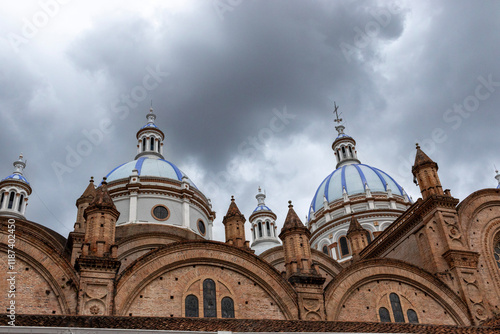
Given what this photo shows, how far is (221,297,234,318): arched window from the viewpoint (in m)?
25.0

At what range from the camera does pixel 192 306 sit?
24.8 metres

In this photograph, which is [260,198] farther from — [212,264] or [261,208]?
[212,264]

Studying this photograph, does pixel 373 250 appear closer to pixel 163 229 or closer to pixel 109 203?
pixel 163 229

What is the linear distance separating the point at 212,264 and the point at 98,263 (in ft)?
19.5

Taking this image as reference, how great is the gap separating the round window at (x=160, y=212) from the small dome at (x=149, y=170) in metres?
3.39

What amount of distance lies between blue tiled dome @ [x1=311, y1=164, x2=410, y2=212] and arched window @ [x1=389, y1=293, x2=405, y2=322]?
1177 inches

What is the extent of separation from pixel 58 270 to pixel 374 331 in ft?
49.0

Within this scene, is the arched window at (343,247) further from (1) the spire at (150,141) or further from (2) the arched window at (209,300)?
(2) the arched window at (209,300)

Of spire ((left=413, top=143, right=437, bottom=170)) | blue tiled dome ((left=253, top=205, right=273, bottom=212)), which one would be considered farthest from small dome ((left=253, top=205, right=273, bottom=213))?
spire ((left=413, top=143, right=437, bottom=170))

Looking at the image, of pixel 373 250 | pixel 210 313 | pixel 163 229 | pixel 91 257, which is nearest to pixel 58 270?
pixel 91 257

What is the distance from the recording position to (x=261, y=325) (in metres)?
18.7

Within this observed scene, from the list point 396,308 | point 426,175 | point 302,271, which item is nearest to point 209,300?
point 302,271

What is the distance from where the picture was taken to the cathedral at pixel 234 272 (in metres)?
22.5

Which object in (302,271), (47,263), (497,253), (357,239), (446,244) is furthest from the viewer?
(357,239)
